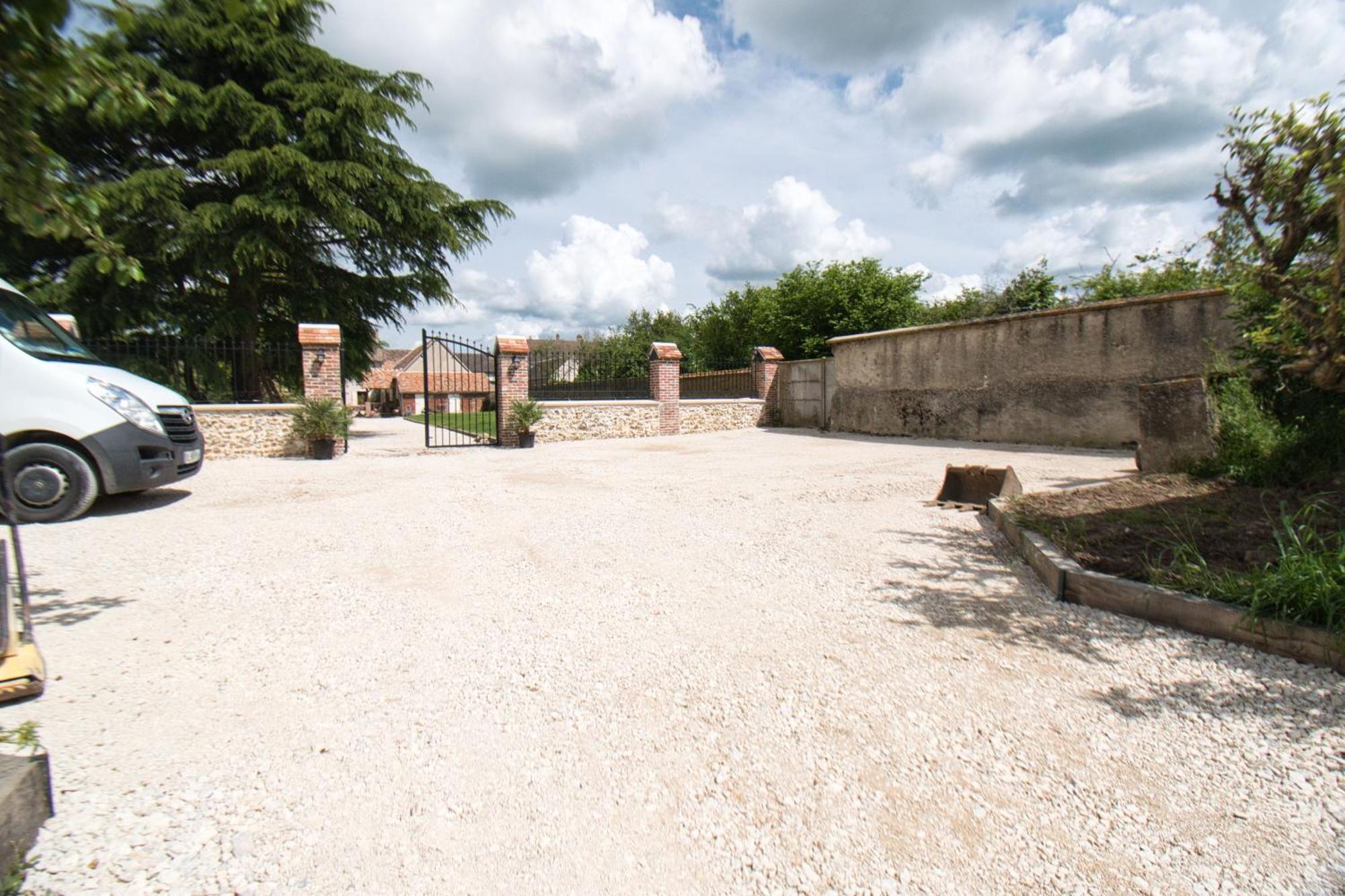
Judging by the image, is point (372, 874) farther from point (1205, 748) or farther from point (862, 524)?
point (862, 524)

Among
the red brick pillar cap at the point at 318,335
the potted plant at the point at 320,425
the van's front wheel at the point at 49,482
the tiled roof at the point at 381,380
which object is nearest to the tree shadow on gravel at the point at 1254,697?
the van's front wheel at the point at 49,482

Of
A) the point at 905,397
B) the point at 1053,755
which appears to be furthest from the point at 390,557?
the point at 905,397

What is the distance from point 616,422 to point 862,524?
1044cm

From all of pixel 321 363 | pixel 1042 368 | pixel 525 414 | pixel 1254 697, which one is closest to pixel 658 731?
pixel 1254 697

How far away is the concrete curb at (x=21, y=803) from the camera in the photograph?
1661 millimetres

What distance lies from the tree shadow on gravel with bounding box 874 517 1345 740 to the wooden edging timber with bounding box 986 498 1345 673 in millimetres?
48

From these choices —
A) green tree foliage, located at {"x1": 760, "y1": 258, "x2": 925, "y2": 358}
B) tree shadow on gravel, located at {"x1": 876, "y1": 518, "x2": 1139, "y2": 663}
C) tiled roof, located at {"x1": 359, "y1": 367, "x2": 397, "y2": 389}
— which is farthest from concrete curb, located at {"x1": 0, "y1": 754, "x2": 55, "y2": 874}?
tiled roof, located at {"x1": 359, "y1": 367, "x2": 397, "y2": 389}

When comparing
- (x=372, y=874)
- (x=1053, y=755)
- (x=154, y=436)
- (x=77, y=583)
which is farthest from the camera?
(x=154, y=436)

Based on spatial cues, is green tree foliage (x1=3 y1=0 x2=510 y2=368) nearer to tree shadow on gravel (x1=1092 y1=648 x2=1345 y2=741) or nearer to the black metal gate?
the black metal gate

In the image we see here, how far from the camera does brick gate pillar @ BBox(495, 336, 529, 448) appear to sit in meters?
13.6

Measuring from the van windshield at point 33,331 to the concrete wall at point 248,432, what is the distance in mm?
5313

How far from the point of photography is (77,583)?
4.24 m

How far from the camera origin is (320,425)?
11703mm

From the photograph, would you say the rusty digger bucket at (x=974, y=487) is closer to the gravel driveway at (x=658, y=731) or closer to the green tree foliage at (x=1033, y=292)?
the gravel driveway at (x=658, y=731)
